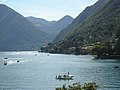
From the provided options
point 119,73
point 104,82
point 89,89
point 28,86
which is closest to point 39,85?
point 28,86

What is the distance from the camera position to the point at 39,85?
11312 cm

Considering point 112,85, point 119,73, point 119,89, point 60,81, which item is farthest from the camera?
Answer: point 119,73

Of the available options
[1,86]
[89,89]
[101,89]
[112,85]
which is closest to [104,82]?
[112,85]

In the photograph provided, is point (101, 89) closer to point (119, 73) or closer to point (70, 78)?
point (70, 78)

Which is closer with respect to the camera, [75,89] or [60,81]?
[75,89]

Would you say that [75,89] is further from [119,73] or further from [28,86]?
[119,73]

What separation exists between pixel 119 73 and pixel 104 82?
28492 mm

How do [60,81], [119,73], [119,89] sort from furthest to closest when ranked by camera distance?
1. [119,73]
2. [60,81]
3. [119,89]

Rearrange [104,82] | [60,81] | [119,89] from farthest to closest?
[60,81]
[104,82]
[119,89]

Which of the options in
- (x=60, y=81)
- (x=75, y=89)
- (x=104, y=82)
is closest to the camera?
(x=75, y=89)

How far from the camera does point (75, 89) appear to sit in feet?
142

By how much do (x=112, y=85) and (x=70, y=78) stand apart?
27.3m

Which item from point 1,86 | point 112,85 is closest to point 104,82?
point 112,85

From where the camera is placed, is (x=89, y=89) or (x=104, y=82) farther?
(x=104, y=82)
